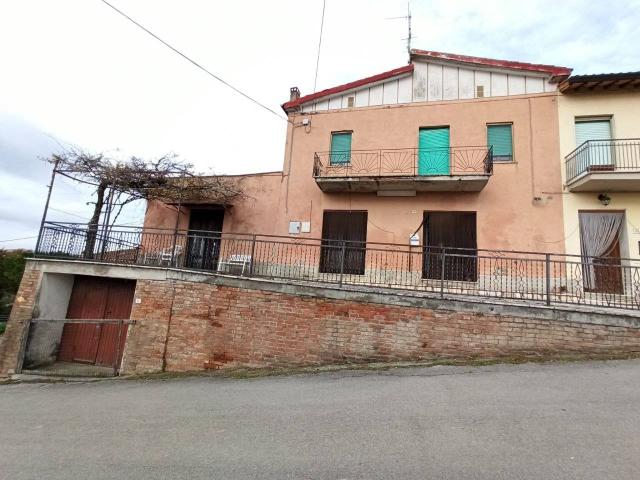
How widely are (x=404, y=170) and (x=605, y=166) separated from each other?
5464 mm

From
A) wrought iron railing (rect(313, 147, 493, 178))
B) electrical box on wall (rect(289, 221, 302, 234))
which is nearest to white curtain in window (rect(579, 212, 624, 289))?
wrought iron railing (rect(313, 147, 493, 178))

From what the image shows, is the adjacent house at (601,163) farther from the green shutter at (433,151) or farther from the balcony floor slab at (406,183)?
the green shutter at (433,151)

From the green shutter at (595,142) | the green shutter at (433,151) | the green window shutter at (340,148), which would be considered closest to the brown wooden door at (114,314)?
the green window shutter at (340,148)

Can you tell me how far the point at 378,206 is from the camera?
37.6 ft

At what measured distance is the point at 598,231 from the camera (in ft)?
32.5

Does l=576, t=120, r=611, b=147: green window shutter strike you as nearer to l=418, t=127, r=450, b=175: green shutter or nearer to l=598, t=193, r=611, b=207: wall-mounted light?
l=598, t=193, r=611, b=207: wall-mounted light

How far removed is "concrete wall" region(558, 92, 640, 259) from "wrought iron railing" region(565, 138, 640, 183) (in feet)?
0.86

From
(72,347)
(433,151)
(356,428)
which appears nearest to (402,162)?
(433,151)

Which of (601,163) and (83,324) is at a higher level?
(601,163)

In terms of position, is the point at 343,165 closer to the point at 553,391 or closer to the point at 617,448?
the point at 553,391

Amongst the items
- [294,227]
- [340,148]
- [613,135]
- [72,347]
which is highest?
[613,135]

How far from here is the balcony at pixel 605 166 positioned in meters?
9.17

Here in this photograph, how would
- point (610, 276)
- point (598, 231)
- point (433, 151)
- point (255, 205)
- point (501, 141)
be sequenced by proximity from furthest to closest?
point (255, 205), point (433, 151), point (501, 141), point (598, 231), point (610, 276)

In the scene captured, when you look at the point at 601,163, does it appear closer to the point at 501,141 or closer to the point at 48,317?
the point at 501,141
